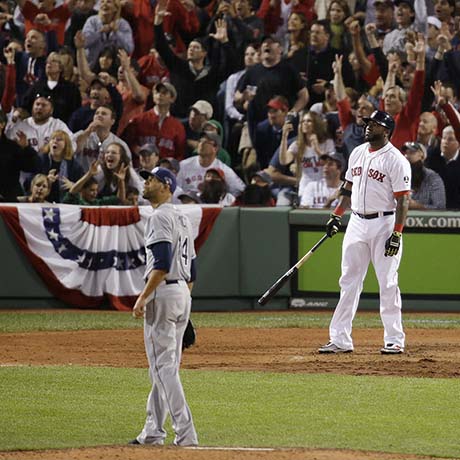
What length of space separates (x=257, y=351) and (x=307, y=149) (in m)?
4.90

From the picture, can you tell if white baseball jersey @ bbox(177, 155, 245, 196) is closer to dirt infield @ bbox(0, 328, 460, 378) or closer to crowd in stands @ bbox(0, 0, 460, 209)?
crowd in stands @ bbox(0, 0, 460, 209)

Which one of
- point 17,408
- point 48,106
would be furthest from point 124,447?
point 48,106

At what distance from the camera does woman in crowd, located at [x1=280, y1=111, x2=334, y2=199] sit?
52.3 feet

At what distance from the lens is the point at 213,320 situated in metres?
15.0

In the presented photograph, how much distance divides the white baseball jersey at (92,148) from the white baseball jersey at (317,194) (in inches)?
100

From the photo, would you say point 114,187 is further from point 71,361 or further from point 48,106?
point 71,361

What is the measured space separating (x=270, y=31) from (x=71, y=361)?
7.96m

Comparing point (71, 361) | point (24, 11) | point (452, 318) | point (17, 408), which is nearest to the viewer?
point (17, 408)

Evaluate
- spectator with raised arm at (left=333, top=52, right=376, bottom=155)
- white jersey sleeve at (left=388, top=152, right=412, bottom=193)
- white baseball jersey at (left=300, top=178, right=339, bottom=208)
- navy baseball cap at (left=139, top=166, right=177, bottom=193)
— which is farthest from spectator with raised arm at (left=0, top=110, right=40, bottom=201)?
navy baseball cap at (left=139, top=166, right=177, bottom=193)

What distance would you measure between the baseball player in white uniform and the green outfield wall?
4.61 metres

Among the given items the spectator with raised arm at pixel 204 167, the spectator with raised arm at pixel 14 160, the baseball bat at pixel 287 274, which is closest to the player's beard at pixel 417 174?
the spectator with raised arm at pixel 204 167

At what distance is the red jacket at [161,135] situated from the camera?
54.5 feet

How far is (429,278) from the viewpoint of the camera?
1584cm

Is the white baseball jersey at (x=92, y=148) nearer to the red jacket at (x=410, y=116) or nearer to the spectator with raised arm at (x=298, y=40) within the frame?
the spectator with raised arm at (x=298, y=40)
